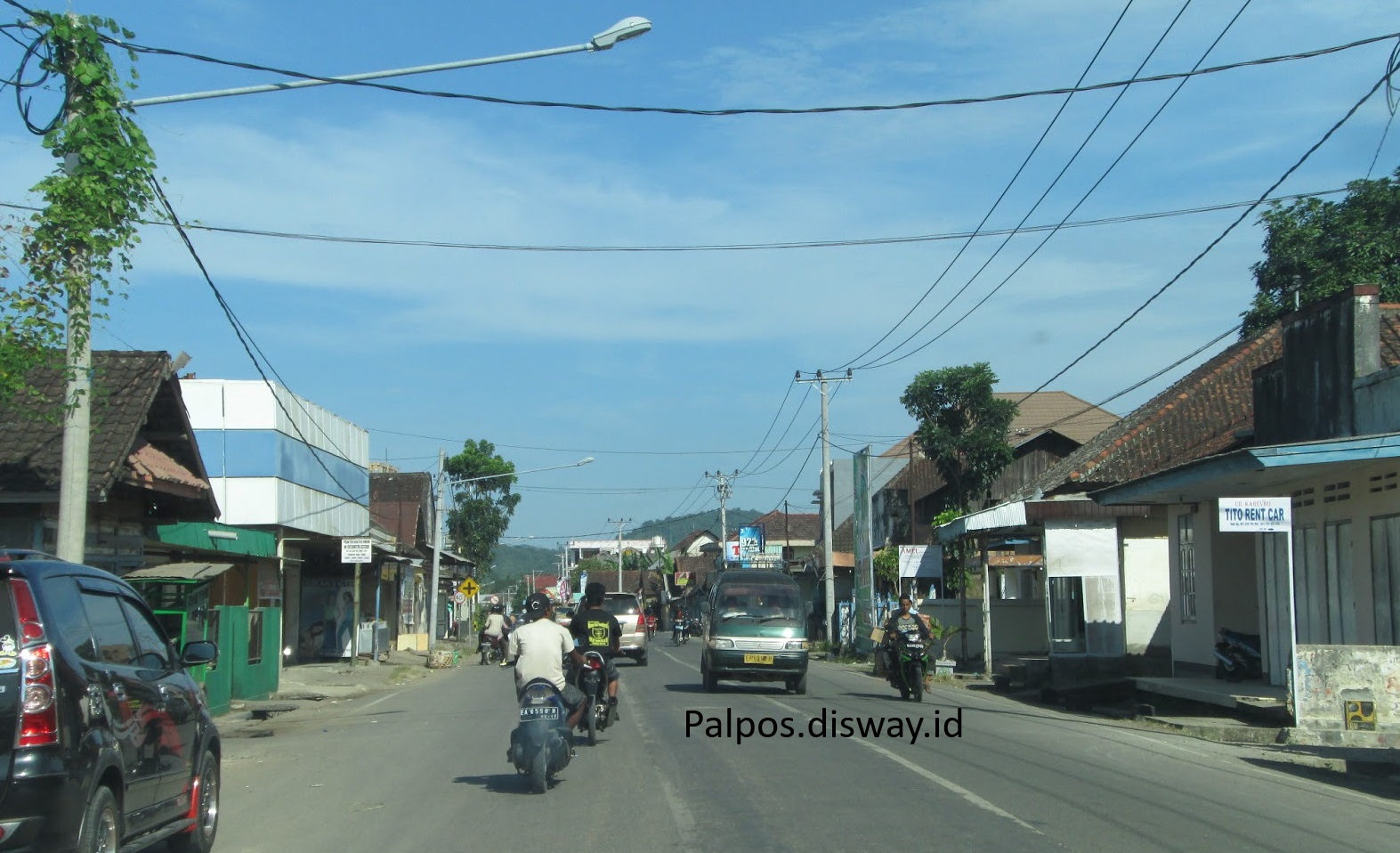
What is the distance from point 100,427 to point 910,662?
40.7ft

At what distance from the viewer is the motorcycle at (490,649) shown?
37.7 metres

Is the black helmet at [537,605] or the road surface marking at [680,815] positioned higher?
the black helmet at [537,605]

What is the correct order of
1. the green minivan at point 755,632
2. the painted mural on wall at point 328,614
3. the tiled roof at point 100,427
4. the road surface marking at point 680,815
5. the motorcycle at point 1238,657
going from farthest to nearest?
the painted mural on wall at point 328,614, the green minivan at point 755,632, the motorcycle at point 1238,657, the tiled roof at point 100,427, the road surface marking at point 680,815

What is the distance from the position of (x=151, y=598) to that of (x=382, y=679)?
40.0 feet

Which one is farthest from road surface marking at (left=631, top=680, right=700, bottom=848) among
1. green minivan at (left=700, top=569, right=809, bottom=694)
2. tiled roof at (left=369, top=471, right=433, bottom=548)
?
tiled roof at (left=369, top=471, right=433, bottom=548)

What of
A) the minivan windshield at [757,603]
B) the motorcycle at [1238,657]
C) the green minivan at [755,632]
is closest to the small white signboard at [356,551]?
the green minivan at [755,632]

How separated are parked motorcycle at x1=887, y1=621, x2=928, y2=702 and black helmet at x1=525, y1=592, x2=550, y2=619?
10.1m

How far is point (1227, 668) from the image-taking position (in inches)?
853

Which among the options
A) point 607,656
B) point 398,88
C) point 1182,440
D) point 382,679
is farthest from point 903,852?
point 382,679

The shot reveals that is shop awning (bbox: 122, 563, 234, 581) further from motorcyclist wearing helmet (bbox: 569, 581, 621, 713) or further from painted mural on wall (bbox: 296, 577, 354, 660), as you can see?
painted mural on wall (bbox: 296, 577, 354, 660)

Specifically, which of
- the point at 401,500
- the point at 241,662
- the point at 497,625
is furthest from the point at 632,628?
the point at 401,500

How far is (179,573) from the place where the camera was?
725 inches

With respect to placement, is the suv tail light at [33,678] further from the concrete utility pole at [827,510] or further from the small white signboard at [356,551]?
the concrete utility pole at [827,510]

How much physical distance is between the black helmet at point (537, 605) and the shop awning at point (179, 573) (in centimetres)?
807
